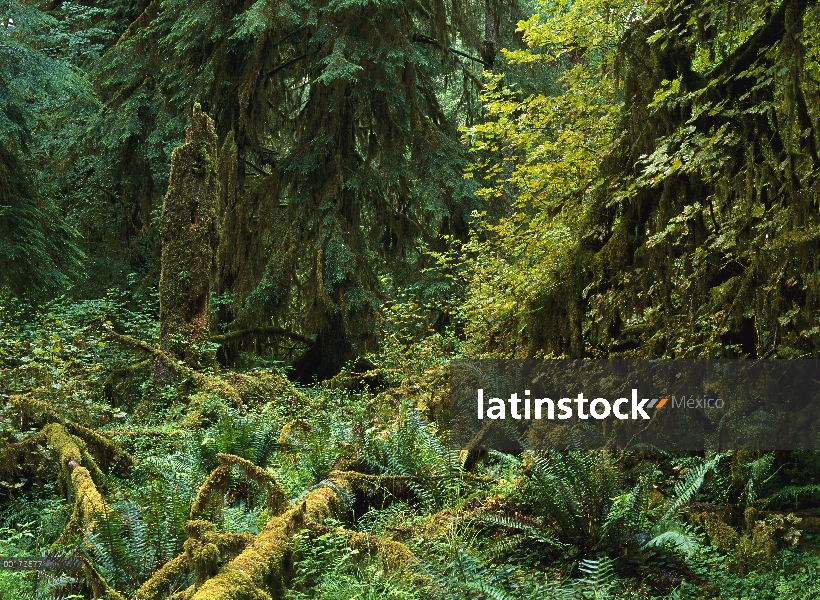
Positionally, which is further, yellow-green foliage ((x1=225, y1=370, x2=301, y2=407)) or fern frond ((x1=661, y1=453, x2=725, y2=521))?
yellow-green foliage ((x1=225, y1=370, x2=301, y2=407))

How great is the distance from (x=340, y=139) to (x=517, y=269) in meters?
6.40

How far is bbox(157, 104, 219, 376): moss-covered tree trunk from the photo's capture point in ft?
34.2

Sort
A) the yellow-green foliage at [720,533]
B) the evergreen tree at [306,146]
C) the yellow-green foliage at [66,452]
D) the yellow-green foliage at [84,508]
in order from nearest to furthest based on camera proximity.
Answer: the yellow-green foliage at [720,533], the yellow-green foliage at [84,508], the yellow-green foliage at [66,452], the evergreen tree at [306,146]

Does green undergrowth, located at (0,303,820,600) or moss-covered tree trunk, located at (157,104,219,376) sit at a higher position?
moss-covered tree trunk, located at (157,104,219,376)

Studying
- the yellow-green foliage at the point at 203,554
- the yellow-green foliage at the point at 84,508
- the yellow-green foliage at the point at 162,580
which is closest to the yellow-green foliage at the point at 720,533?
the yellow-green foliage at the point at 203,554

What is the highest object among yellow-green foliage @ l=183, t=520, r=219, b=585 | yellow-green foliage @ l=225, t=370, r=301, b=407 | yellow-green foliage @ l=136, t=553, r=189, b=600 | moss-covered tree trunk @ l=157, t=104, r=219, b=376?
moss-covered tree trunk @ l=157, t=104, r=219, b=376

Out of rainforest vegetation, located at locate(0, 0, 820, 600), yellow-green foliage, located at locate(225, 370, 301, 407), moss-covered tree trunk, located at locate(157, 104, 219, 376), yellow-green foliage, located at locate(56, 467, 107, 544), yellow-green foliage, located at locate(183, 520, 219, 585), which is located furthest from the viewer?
moss-covered tree trunk, located at locate(157, 104, 219, 376)

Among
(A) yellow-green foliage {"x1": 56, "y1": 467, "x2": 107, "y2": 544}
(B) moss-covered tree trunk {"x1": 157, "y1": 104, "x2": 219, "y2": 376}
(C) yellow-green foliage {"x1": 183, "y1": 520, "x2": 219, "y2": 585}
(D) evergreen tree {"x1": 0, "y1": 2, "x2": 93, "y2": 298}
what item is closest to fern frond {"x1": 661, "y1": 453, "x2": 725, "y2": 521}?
(C) yellow-green foliage {"x1": 183, "y1": 520, "x2": 219, "y2": 585}

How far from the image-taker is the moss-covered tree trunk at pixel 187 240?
10414mm

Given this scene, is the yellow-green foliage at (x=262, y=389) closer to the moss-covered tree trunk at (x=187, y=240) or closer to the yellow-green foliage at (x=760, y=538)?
the moss-covered tree trunk at (x=187, y=240)

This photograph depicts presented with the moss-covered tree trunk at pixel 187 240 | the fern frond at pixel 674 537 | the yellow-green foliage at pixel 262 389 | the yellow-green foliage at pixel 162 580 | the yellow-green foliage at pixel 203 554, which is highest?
the moss-covered tree trunk at pixel 187 240

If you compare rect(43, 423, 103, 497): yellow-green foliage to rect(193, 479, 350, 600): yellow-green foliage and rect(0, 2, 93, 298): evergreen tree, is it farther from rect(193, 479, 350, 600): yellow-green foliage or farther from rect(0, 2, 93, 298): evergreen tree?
rect(0, 2, 93, 298): evergreen tree

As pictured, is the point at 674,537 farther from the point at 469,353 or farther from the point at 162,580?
the point at 469,353

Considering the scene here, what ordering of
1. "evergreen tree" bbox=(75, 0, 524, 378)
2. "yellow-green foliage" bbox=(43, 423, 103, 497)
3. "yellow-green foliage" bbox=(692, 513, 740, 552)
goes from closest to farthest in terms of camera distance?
"yellow-green foliage" bbox=(692, 513, 740, 552), "yellow-green foliage" bbox=(43, 423, 103, 497), "evergreen tree" bbox=(75, 0, 524, 378)
